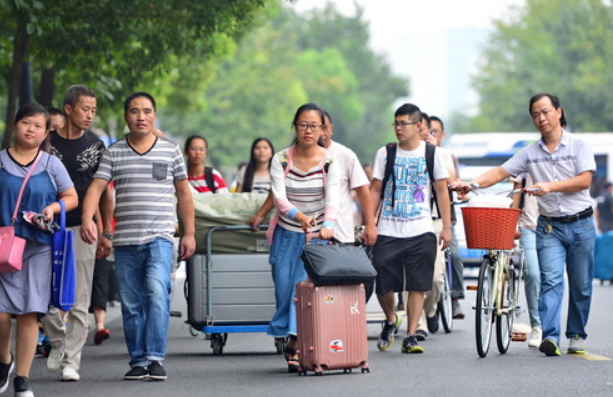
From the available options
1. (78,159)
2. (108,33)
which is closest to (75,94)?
(78,159)

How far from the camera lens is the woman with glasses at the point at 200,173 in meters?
13.3

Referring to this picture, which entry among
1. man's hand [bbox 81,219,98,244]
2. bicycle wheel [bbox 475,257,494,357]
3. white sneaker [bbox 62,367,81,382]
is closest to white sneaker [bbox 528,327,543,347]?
bicycle wheel [bbox 475,257,494,357]

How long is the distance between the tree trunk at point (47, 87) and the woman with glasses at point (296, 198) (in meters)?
10.1

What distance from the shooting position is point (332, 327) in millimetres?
9117

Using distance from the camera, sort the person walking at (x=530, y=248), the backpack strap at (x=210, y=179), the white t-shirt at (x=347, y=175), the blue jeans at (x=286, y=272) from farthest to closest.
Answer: the backpack strap at (x=210, y=179) < the person walking at (x=530, y=248) < the white t-shirt at (x=347, y=175) < the blue jeans at (x=286, y=272)

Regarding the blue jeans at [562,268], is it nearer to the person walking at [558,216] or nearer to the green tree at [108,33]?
the person walking at [558,216]

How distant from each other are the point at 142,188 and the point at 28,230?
44.7 inches

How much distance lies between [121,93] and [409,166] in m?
10.4

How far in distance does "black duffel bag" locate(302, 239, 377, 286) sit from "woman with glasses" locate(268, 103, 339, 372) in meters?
0.46

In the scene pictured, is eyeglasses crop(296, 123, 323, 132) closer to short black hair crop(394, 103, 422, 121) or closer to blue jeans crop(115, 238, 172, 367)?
blue jeans crop(115, 238, 172, 367)

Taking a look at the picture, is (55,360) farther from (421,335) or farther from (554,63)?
(554,63)

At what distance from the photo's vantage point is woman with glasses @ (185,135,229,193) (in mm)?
13258

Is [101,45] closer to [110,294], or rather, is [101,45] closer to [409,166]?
[110,294]

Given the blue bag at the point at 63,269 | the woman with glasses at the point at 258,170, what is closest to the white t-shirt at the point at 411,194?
the woman with glasses at the point at 258,170
